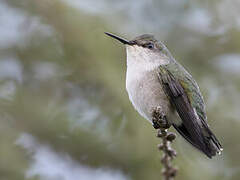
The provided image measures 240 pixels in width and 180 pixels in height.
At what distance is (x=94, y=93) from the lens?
602 cm

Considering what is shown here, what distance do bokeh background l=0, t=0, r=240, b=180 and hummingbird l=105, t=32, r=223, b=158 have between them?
4.55 feet

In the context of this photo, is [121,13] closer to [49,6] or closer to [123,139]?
[49,6]

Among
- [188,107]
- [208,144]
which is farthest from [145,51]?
[208,144]

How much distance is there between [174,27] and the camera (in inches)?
271

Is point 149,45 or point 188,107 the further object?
point 149,45

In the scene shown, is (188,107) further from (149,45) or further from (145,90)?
(149,45)

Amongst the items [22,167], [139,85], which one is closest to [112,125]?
[22,167]

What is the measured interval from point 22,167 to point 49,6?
2.49 m

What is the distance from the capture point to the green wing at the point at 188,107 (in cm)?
352

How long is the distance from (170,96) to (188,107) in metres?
0.20

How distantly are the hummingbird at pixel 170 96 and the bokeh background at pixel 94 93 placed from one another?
1388mm

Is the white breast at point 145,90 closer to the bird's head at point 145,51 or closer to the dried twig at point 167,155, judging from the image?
the bird's head at point 145,51

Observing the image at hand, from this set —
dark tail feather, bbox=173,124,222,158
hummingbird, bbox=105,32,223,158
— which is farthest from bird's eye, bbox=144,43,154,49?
dark tail feather, bbox=173,124,222,158

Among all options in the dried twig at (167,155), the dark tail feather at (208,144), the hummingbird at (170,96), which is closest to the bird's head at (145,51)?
the hummingbird at (170,96)
